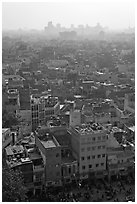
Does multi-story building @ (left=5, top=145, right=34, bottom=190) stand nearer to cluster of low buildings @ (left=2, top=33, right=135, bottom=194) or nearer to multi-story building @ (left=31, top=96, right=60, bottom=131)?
cluster of low buildings @ (left=2, top=33, right=135, bottom=194)

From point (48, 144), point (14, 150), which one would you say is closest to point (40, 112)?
point (14, 150)

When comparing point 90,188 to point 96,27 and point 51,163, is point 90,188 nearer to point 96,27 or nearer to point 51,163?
point 51,163

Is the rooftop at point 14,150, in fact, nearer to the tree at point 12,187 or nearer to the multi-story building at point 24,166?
the multi-story building at point 24,166

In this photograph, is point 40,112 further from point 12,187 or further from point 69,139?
point 12,187

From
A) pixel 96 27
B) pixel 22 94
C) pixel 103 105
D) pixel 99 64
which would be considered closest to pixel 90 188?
pixel 103 105

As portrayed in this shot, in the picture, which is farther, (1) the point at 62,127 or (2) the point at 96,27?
(2) the point at 96,27
